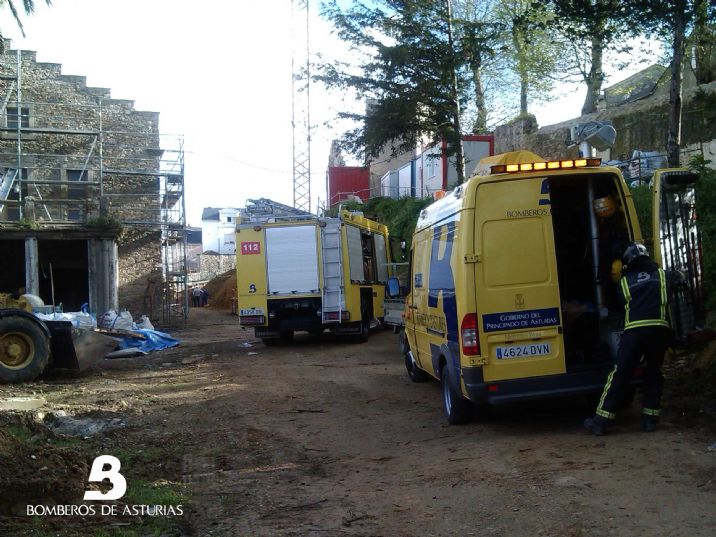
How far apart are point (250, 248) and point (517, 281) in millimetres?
9818

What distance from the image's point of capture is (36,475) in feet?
17.0

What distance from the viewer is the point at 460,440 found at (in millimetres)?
6660

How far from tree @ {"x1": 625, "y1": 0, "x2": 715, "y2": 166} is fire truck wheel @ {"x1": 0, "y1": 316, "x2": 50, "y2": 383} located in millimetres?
10100

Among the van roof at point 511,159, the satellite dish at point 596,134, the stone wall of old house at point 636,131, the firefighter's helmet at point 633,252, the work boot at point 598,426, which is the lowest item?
the work boot at point 598,426

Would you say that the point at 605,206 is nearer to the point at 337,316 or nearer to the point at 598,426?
the point at 598,426

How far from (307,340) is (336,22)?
7.93 metres

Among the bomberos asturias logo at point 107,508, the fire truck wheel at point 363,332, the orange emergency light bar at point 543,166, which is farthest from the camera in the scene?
the fire truck wheel at point 363,332

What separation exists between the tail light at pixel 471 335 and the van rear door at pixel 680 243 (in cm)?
198

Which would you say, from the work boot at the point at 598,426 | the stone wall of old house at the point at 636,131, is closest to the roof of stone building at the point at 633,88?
the stone wall of old house at the point at 636,131

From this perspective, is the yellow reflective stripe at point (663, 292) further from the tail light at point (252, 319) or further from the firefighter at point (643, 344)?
the tail light at point (252, 319)

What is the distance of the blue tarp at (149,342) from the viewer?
1612 cm

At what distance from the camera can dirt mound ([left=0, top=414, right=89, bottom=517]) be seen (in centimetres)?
493

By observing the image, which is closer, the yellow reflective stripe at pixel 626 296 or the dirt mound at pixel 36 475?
the dirt mound at pixel 36 475

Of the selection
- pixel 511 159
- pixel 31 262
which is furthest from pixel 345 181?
pixel 511 159
